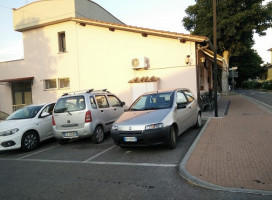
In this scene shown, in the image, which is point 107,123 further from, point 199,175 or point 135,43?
point 135,43

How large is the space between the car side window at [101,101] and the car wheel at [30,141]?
2510 millimetres

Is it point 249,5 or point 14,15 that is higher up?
point 249,5

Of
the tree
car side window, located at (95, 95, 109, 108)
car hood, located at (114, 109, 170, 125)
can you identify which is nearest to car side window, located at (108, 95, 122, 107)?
car side window, located at (95, 95, 109, 108)

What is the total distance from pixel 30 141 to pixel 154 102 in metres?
4.53

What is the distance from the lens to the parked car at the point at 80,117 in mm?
7359

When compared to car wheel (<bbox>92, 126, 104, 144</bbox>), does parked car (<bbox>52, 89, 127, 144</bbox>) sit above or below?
above

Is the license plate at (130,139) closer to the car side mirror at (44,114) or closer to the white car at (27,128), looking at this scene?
the white car at (27,128)

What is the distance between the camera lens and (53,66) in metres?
15.2

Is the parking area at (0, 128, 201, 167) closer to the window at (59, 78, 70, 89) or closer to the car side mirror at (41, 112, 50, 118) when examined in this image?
the car side mirror at (41, 112, 50, 118)

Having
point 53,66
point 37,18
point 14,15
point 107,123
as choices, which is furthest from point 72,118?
point 14,15

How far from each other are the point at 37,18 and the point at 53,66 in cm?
357

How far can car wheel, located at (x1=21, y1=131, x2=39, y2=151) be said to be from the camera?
24.5 ft

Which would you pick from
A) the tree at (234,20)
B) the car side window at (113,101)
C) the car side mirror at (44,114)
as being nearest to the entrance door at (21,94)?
the car side mirror at (44,114)

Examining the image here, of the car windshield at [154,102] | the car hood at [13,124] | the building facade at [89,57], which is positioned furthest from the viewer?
the building facade at [89,57]
